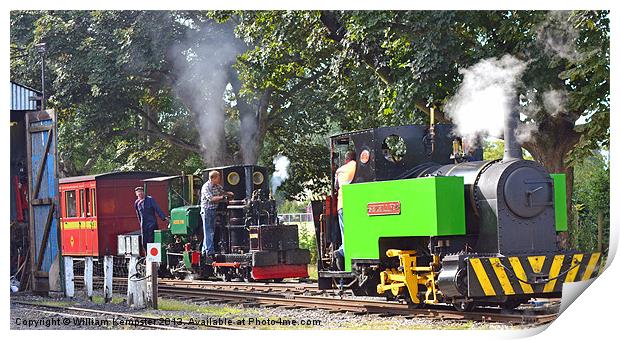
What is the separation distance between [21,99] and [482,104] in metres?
8.12

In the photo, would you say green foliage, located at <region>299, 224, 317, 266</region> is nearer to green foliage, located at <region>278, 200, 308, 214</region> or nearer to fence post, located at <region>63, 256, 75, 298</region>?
green foliage, located at <region>278, 200, 308, 214</region>

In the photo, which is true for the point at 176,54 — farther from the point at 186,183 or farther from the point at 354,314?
the point at 354,314

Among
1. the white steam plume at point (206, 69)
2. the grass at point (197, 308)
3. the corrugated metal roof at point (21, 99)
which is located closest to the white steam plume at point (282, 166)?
the white steam plume at point (206, 69)

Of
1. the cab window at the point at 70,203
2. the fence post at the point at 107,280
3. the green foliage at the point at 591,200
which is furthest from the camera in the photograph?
the cab window at the point at 70,203

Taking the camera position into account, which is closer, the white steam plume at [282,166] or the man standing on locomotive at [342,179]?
the man standing on locomotive at [342,179]

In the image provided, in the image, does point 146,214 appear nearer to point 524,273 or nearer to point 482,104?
point 482,104

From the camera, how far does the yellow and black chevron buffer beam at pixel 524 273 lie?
998 cm

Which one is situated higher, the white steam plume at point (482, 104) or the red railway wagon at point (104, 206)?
the white steam plume at point (482, 104)

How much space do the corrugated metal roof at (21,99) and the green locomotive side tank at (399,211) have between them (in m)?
6.82

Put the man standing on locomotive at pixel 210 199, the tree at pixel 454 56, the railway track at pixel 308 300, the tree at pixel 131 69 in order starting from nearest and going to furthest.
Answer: the railway track at pixel 308 300 < the tree at pixel 454 56 < the man standing on locomotive at pixel 210 199 < the tree at pixel 131 69

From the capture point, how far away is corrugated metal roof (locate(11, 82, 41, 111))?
607 inches

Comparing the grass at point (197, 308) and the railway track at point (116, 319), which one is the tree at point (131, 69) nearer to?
the grass at point (197, 308)

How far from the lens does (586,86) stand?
1462cm

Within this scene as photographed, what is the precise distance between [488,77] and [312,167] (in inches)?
385
